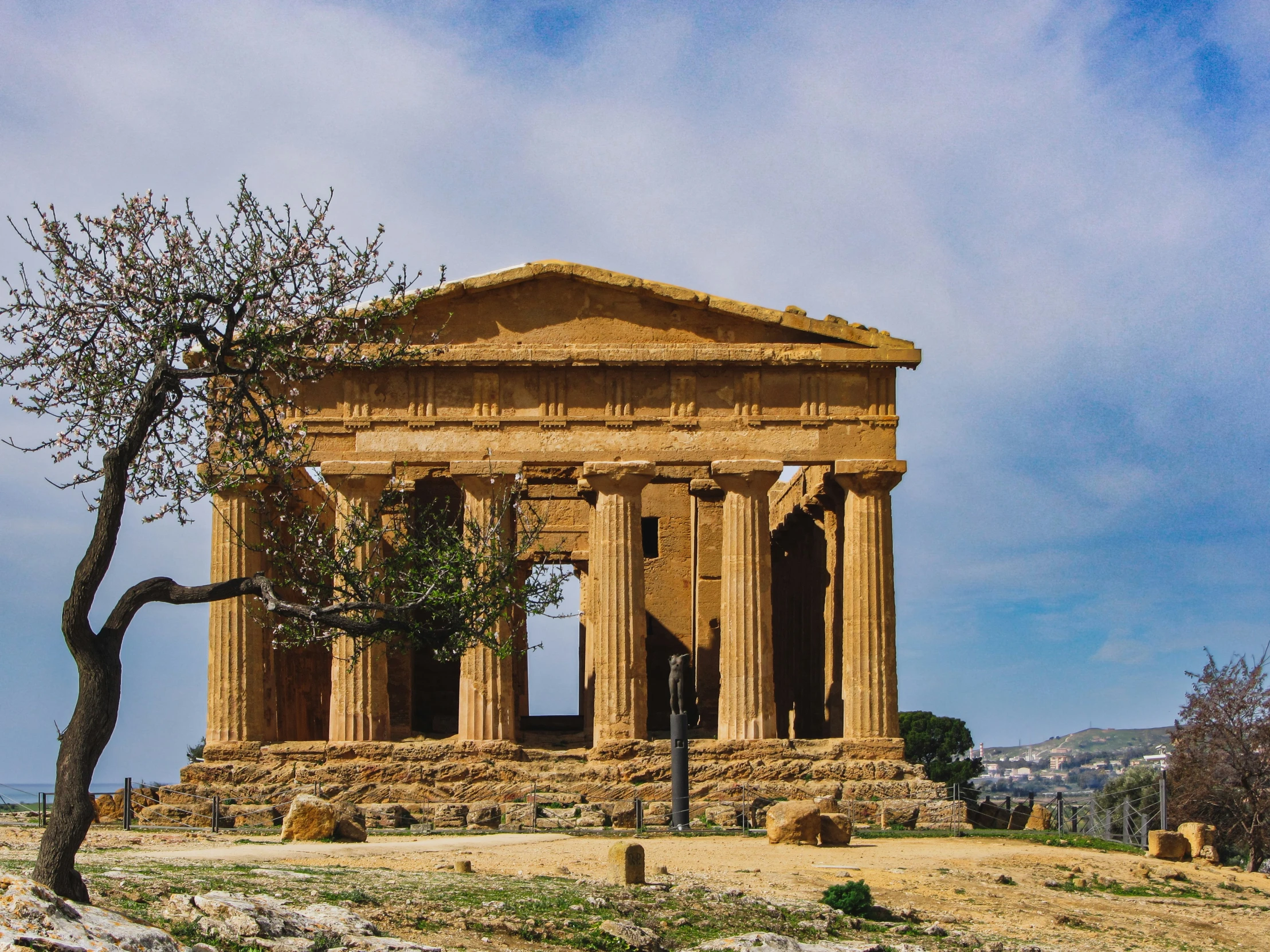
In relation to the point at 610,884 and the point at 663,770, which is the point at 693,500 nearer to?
the point at 663,770

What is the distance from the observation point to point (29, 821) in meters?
30.1

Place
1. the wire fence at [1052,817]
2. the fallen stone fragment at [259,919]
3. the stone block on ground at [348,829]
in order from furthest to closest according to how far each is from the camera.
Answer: the wire fence at [1052,817], the stone block on ground at [348,829], the fallen stone fragment at [259,919]

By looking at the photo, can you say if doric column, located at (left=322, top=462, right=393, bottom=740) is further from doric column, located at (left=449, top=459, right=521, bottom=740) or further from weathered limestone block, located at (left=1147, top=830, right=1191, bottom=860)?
weathered limestone block, located at (left=1147, top=830, right=1191, bottom=860)

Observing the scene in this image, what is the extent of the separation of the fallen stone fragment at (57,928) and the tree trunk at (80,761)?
1407 millimetres

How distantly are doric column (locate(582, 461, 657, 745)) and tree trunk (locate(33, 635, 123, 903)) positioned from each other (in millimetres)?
19580

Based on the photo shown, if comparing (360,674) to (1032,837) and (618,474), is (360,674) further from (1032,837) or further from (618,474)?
(1032,837)

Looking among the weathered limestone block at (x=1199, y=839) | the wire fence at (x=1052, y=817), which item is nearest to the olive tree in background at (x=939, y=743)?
the wire fence at (x=1052, y=817)

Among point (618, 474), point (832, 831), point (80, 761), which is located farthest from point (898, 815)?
point (80, 761)

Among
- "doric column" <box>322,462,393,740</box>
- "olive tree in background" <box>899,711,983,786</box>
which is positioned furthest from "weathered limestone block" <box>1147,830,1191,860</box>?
"olive tree in background" <box>899,711,983,786</box>

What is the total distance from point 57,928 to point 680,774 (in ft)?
60.2

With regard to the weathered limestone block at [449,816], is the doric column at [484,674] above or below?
above

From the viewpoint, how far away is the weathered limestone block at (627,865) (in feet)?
66.8

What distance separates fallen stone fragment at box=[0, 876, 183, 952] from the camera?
35.2 feet

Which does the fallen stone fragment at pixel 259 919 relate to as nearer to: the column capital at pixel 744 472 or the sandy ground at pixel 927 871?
the sandy ground at pixel 927 871
